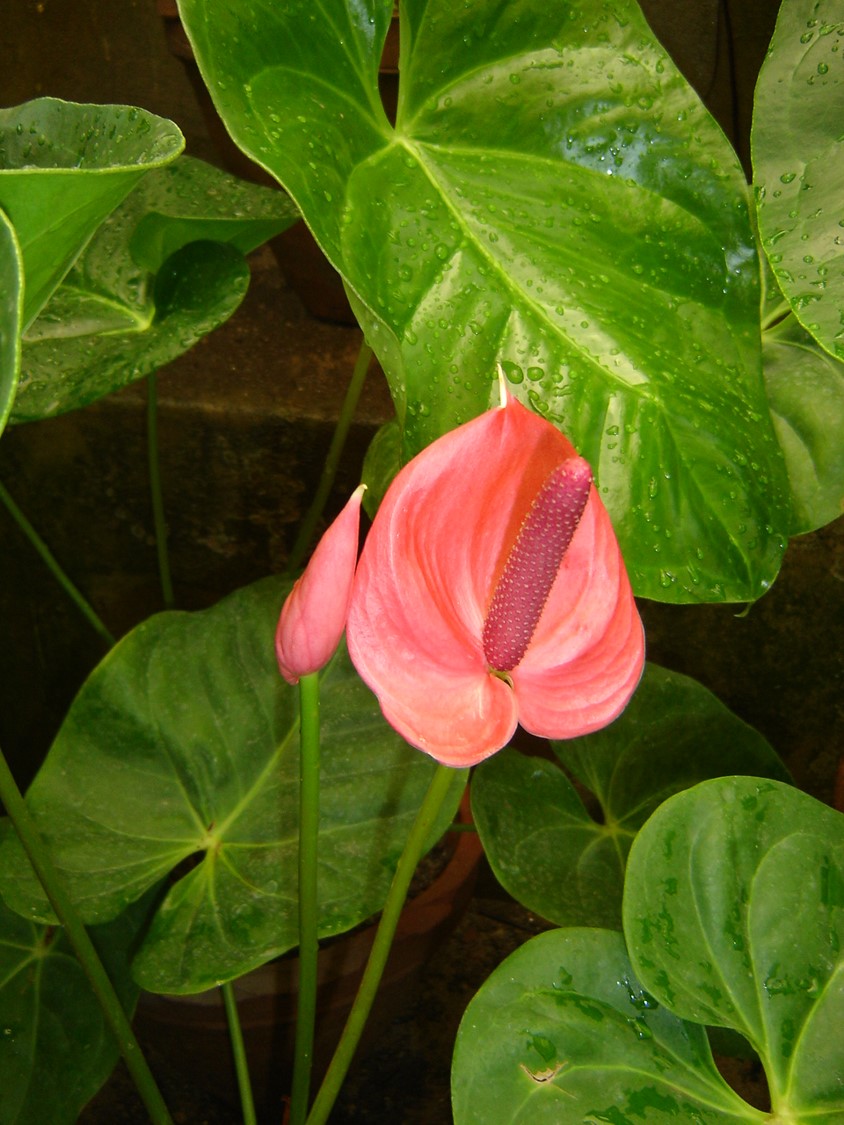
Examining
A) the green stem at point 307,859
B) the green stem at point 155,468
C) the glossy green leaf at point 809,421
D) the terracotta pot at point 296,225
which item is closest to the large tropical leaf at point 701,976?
the green stem at point 307,859

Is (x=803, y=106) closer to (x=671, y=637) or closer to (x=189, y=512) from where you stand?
(x=671, y=637)

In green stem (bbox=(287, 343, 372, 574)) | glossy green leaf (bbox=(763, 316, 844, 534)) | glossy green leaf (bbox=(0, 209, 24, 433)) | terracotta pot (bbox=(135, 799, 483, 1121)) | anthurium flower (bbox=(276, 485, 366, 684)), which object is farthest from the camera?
terracotta pot (bbox=(135, 799, 483, 1121))

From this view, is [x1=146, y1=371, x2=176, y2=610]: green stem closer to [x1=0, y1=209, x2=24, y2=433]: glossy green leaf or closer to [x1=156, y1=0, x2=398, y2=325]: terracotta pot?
[x1=156, y1=0, x2=398, y2=325]: terracotta pot

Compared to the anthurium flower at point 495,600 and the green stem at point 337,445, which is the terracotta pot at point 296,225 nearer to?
the green stem at point 337,445

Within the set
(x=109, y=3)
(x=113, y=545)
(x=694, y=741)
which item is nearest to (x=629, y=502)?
(x=694, y=741)

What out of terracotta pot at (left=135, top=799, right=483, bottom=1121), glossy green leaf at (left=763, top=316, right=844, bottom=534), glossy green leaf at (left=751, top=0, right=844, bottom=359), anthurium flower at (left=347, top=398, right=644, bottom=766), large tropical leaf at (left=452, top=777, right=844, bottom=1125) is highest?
glossy green leaf at (left=751, top=0, right=844, bottom=359)

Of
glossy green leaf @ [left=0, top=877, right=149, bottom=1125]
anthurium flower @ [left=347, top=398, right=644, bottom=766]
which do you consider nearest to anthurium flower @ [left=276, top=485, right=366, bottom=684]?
anthurium flower @ [left=347, top=398, right=644, bottom=766]

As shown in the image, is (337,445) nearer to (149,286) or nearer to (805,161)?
(149,286)
